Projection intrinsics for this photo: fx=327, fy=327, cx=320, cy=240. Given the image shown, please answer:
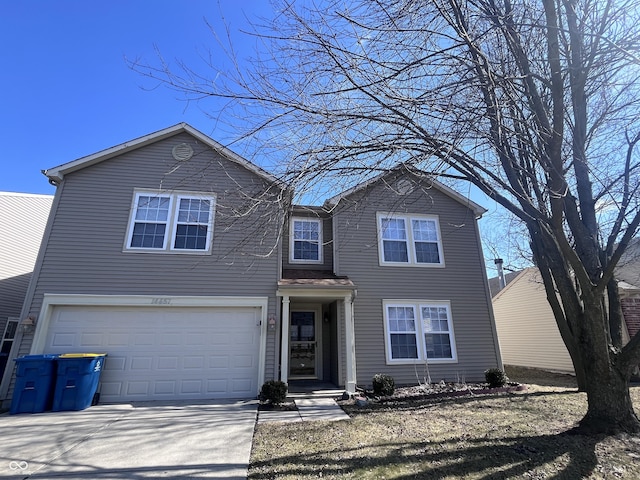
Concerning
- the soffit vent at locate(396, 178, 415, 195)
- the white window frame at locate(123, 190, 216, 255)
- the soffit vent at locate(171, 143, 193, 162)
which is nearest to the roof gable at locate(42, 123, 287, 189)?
Answer: the soffit vent at locate(171, 143, 193, 162)

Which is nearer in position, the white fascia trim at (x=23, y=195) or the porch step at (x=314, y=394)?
the porch step at (x=314, y=394)

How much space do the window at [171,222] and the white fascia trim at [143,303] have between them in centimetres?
128

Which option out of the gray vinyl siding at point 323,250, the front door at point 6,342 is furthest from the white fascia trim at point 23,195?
→ the gray vinyl siding at point 323,250

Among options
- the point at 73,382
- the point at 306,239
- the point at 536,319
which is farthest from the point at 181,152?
the point at 536,319

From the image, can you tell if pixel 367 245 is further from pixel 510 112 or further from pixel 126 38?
pixel 126 38

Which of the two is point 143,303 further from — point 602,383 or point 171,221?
point 602,383

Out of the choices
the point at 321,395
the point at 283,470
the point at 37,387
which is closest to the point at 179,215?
the point at 37,387

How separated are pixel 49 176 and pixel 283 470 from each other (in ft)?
29.6

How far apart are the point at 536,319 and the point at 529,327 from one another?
2.01ft

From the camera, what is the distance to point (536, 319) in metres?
14.5

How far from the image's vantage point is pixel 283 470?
367cm

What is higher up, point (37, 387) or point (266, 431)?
point (37, 387)

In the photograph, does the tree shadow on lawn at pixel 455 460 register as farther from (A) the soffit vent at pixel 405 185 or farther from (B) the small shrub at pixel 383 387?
(A) the soffit vent at pixel 405 185

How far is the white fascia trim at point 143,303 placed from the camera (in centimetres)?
754
